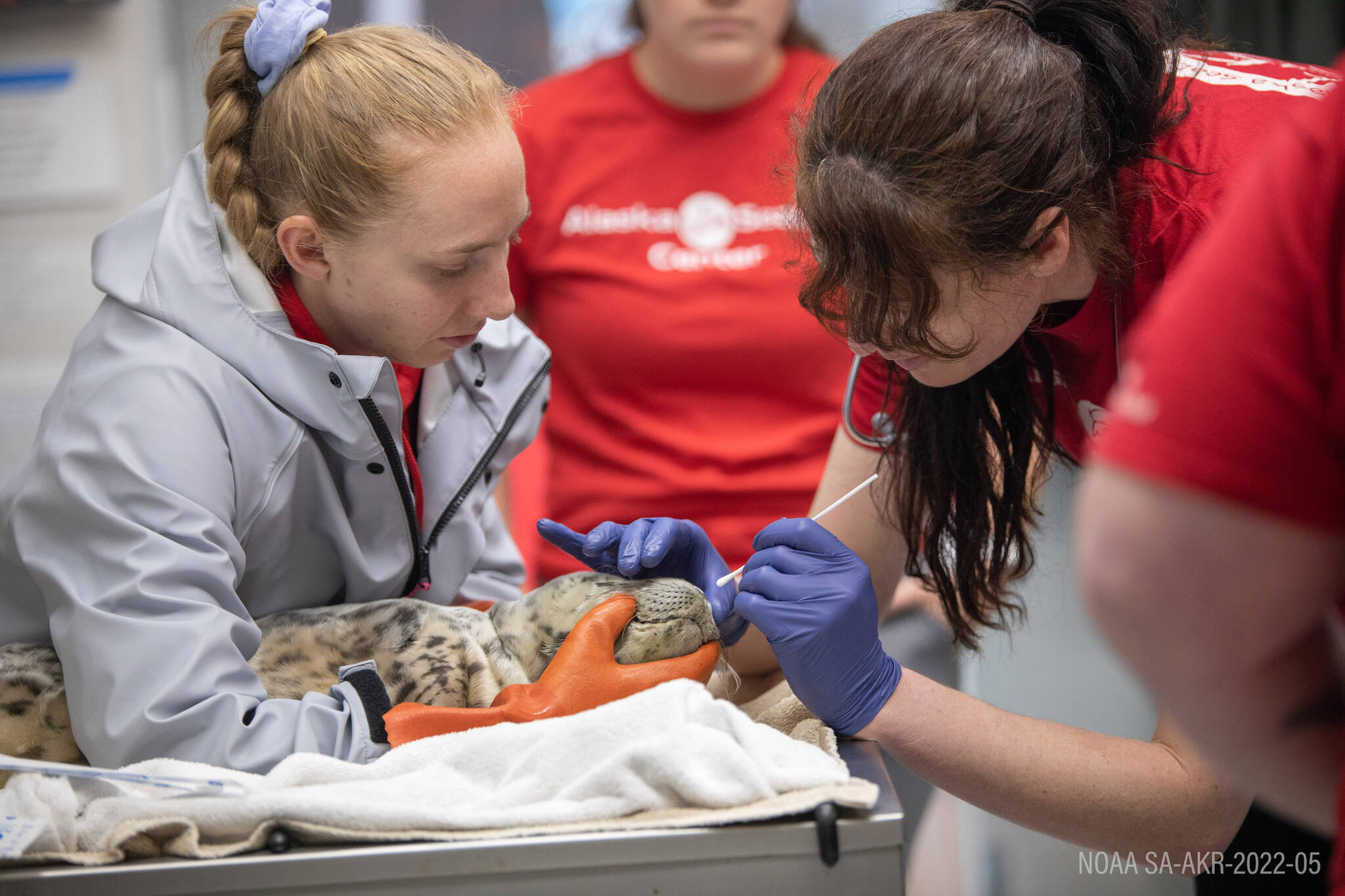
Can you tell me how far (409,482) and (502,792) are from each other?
18.1 inches

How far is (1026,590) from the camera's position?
9.14 feet

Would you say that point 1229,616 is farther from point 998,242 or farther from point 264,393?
point 264,393

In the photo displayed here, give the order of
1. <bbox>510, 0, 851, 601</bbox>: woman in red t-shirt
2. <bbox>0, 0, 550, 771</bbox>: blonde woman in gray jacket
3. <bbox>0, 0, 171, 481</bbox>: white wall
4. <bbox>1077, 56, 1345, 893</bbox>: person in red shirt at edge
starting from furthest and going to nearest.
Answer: <bbox>0, 0, 171, 481</bbox>: white wall
<bbox>510, 0, 851, 601</bbox>: woman in red t-shirt
<bbox>0, 0, 550, 771</bbox>: blonde woman in gray jacket
<bbox>1077, 56, 1345, 893</bbox>: person in red shirt at edge

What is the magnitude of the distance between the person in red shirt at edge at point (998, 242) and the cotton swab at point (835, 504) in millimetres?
72

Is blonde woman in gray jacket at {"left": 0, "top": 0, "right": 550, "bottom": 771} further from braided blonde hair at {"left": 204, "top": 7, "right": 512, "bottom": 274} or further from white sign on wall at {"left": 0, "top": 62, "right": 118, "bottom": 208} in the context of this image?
white sign on wall at {"left": 0, "top": 62, "right": 118, "bottom": 208}

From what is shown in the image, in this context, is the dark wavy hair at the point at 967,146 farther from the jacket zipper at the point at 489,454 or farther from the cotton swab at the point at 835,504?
the jacket zipper at the point at 489,454

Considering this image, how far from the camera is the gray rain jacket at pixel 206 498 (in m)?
0.92

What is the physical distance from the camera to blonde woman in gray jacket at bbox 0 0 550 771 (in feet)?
3.07

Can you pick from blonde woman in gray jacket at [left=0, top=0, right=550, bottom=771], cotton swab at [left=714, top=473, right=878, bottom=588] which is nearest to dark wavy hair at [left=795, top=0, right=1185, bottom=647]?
cotton swab at [left=714, top=473, right=878, bottom=588]

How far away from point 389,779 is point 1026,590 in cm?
224

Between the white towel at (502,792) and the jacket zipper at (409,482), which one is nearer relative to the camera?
the white towel at (502,792)

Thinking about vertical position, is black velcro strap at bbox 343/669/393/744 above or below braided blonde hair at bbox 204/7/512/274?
below

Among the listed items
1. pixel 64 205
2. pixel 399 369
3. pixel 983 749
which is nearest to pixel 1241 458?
pixel 983 749

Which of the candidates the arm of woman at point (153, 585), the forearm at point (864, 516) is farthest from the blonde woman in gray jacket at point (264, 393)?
the forearm at point (864, 516)
